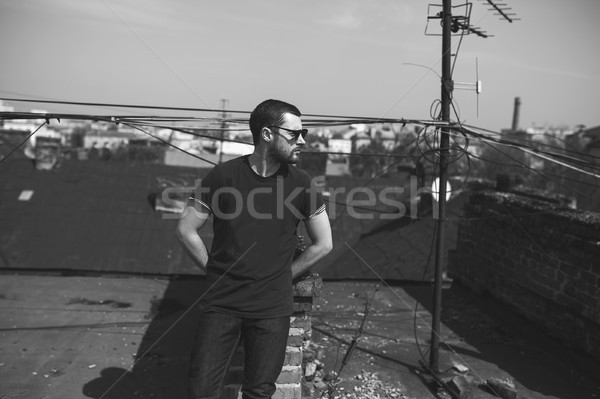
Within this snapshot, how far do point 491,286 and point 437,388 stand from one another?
3.05 metres

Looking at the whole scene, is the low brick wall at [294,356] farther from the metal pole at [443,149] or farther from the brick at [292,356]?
the metal pole at [443,149]

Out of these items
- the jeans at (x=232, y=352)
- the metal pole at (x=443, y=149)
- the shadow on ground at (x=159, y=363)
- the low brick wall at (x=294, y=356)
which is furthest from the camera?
the metal pole at (x=443, y=149)

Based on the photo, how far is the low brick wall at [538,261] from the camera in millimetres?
5727

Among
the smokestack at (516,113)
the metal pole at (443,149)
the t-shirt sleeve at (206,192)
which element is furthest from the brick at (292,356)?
the smokestack at (516,113)

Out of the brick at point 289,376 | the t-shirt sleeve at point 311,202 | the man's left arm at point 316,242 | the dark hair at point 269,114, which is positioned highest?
the dark hair at point 269,114

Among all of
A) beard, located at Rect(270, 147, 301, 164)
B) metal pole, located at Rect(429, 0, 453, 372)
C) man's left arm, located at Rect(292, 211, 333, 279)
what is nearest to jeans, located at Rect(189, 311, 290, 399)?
man's left arm, located at Rect(292, 211, 333, 279)

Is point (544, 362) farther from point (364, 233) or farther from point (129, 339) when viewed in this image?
point (364, 233)

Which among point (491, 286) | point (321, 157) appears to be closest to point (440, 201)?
point (491, 286)

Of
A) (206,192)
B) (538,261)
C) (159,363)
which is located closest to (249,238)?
(206,192)

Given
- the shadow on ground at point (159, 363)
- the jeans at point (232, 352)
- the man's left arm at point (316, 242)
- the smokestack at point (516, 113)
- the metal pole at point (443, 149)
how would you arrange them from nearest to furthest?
the jeans at point (232, 352), the man's left arm at point (316, 242), the shadow on ground at point (159, 363), the metal pole at point (443, 149), the smokestack at point (516, 113)

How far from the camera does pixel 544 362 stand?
591 centimetres

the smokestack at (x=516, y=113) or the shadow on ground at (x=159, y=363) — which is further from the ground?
the smokestack at (x=516, y=113)

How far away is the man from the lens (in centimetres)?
270

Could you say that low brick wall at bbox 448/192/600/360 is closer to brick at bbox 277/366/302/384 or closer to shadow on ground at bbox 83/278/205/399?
brick at bbox 277/366/302/384
